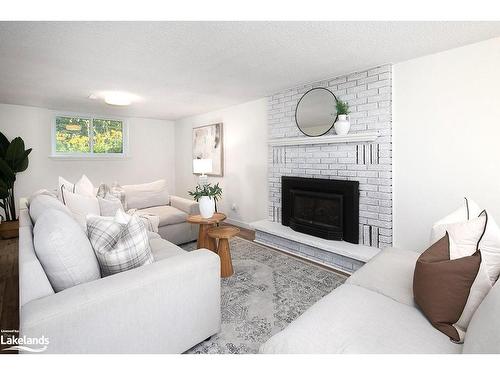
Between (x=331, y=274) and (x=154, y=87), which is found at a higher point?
(x=154, y=87)

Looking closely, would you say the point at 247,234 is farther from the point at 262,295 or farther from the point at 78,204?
the point at 78,204

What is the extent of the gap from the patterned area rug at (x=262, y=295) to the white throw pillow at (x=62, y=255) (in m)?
0.80

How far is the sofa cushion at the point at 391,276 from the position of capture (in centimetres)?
145

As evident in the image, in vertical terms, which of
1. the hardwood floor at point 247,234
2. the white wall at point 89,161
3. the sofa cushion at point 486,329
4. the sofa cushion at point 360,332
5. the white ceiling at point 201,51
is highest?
the white ceiling at point 201,51

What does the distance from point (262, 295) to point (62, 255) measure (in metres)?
1.56

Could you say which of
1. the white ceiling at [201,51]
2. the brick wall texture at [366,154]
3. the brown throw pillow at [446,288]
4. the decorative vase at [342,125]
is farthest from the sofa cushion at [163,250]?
the decorative vase at [342,125]

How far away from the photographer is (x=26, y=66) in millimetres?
2695

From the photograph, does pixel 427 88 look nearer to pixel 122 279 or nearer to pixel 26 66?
pixel 122 279

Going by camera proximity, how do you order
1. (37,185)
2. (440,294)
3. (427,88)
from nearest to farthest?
(440,294), (427,88), (37,185)

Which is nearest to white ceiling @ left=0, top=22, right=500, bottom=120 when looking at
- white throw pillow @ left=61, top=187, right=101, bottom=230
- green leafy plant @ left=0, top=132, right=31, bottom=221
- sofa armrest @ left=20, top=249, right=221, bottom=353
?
green leafy plant @ left=0, top=132, right=31, bottom=221

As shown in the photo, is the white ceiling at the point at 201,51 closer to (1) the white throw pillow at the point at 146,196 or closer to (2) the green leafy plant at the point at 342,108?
(2) the green leafy plant at the point at 342,108
